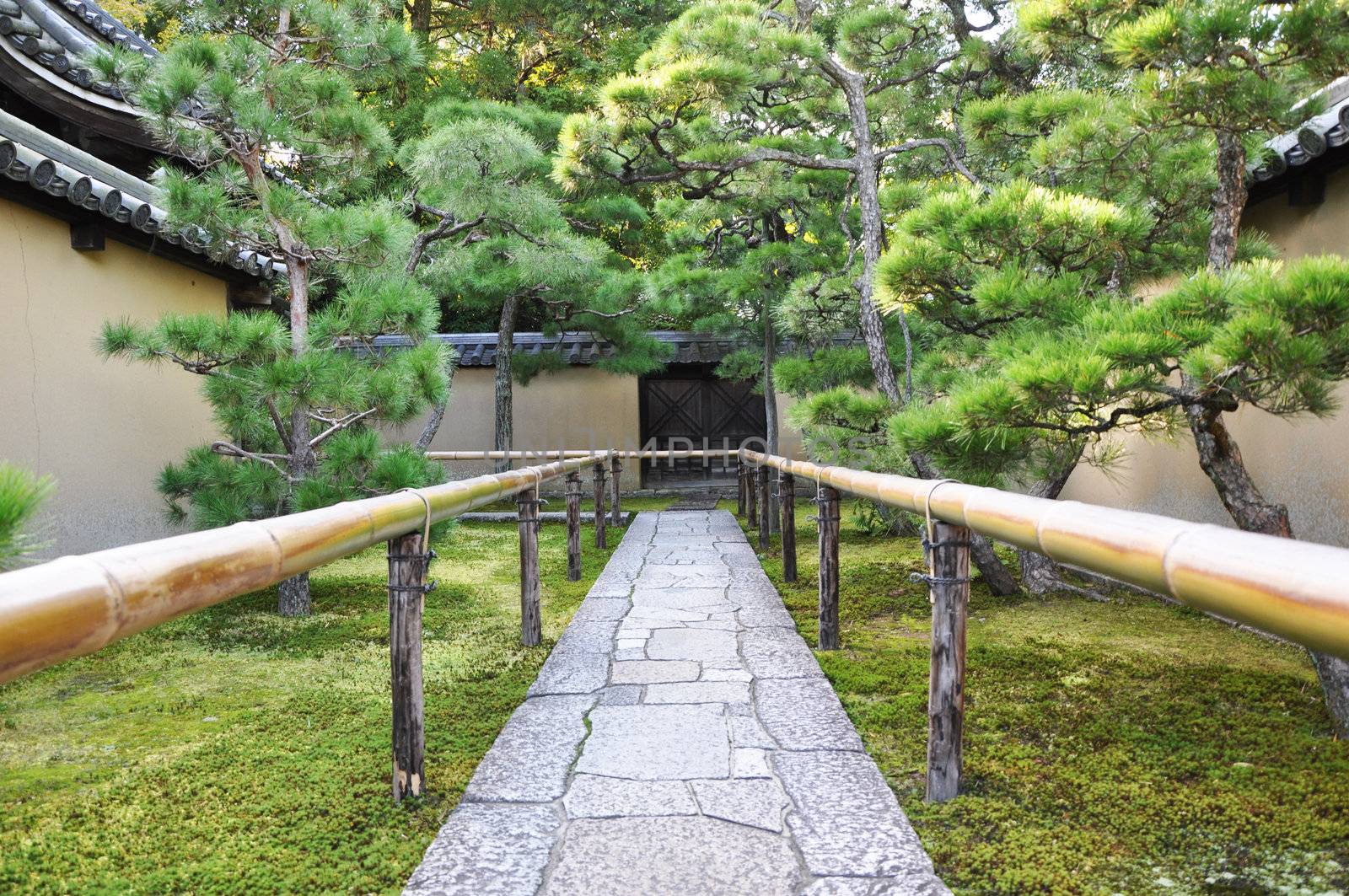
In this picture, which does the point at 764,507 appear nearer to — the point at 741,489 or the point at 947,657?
the point at 741,489

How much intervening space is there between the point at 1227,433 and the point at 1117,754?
117 cm

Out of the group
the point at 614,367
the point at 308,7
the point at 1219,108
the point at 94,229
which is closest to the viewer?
the point at 1219,108

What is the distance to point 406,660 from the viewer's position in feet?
7.47

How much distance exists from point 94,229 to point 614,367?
641 cm

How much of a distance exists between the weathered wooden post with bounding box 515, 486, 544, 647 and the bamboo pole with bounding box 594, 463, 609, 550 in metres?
3.59

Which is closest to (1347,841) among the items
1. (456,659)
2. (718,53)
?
(456,659)

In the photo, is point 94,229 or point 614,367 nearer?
point 94,229

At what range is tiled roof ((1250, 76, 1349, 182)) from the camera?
142 inches

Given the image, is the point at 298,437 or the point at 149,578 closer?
the point at 149,578

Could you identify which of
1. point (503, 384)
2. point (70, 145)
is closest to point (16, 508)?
point (70, 145)

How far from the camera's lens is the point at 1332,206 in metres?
4.24

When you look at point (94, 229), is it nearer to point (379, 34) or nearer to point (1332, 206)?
point (379, 34)

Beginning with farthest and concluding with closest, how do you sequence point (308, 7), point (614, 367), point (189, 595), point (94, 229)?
1. point (614, 367)
2. point (94, 229)
3. point (308, 7)
4. point (189, 595)

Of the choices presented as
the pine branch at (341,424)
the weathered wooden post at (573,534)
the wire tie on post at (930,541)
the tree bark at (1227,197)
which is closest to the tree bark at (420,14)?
the weathered wooden post at (573,534)
